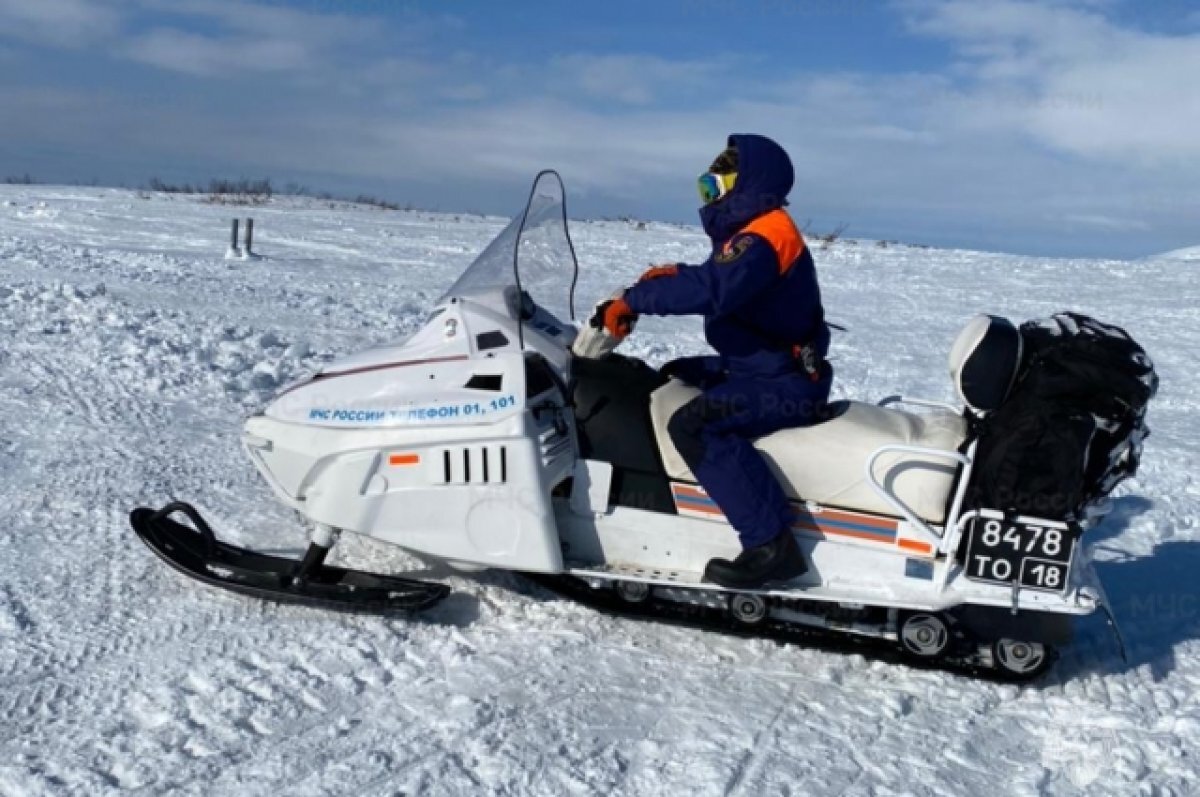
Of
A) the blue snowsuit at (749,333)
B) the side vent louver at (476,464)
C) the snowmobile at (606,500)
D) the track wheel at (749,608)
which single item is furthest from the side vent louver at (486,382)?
the track wheel at (749,608)

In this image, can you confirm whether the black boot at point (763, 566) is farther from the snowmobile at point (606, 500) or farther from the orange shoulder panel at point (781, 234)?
the orange shoulder panel at point (781, 234)

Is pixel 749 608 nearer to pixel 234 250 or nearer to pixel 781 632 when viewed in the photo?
pixel 781 632

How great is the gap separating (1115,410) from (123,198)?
29419 millimetres

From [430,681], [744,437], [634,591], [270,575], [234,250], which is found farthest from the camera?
[234,250]

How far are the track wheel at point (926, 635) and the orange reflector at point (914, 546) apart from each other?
26cm

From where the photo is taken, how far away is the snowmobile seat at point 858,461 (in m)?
3.98

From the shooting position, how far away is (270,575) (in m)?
4.20

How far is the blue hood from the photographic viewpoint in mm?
3932

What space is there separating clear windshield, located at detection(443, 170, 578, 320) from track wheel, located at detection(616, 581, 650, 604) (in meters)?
1.14

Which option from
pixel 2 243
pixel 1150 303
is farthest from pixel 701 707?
pixel 1150 303

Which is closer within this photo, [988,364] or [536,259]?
[988,364]

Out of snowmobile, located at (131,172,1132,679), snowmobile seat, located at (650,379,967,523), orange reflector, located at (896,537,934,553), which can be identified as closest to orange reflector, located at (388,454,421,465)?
snowmobile, located at (131,172,1132,679)

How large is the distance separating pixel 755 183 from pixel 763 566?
1.39m

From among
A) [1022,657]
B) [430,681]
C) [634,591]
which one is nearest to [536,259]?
[634,591]
